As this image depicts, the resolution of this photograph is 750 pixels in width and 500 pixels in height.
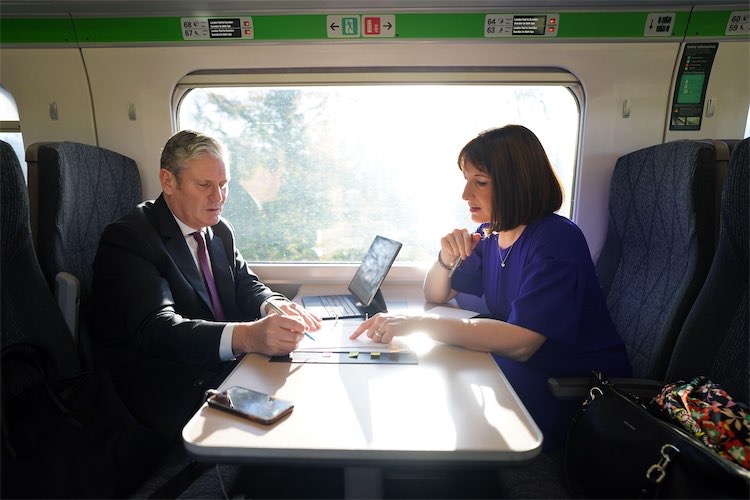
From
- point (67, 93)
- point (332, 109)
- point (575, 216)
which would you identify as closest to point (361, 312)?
point (332, 109)

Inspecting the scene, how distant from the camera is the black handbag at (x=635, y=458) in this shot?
2.98 ft

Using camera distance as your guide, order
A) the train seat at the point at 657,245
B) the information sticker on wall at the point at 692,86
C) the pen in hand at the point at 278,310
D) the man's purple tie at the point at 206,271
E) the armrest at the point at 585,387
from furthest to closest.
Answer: the information sticker on wall at the point at 692,86, the man's purple tie at the point at 206,271, the pen in hand at the point at 278,310, the train seat at the point at 657,245, the armrest at the point at 585,387

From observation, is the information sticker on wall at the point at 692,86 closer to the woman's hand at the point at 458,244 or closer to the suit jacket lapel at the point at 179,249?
the woman's hand at the point at 458,244

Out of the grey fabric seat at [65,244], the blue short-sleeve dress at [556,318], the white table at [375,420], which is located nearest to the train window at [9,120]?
the grey fabric seat at [65,244]

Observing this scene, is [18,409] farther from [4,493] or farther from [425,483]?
[425,483]

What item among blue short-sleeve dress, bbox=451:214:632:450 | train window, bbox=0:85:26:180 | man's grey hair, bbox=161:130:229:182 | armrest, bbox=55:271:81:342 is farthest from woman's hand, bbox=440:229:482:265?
train window, bbox=0:85:26:180

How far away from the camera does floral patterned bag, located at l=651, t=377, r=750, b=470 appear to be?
97 centimetres

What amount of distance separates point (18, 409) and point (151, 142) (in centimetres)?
159

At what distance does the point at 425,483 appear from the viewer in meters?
1.87

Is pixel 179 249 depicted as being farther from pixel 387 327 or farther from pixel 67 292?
pixel 387 327

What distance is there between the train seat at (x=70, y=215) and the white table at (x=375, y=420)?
848mm

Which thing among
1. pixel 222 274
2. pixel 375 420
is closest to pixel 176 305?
pixel 222 274

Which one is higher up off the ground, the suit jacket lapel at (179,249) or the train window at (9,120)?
the train window at (9,120)

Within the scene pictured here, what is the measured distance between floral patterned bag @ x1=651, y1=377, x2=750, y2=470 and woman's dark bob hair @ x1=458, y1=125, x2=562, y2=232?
713mm
